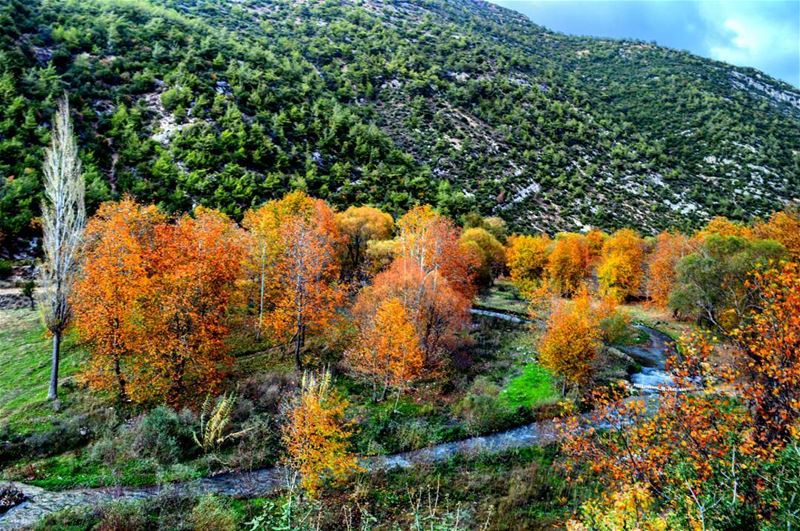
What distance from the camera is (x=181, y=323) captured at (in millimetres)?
27125

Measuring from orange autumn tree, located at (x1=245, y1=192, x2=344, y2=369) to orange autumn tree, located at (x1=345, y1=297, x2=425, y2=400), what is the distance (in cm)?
493

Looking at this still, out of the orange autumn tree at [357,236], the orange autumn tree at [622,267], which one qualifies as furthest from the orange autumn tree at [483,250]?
the orange autumn tree at [622,267]

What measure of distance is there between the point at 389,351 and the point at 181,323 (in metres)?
14.9

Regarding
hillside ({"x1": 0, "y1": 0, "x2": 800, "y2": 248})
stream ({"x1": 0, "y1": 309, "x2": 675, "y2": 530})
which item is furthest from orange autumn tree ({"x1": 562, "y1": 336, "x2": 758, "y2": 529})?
hillside ({"x1": 0, "y1": 0, "x2": 800, "y2": 248})

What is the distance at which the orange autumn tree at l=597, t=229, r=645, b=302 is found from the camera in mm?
68812

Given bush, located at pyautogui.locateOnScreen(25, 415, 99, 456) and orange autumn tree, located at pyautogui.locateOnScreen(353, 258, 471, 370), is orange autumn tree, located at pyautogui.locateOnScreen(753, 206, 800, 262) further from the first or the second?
bush, located at pyautogui.locateOnScreen(25, 415, 99, 456)

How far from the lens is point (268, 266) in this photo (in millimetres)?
41844

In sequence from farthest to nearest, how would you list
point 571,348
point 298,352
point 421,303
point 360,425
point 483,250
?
point 483,250
point 421,303
point 298,352
point 571,348
point 360,425

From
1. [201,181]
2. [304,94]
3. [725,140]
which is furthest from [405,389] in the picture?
[725,140]

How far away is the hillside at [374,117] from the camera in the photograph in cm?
6347

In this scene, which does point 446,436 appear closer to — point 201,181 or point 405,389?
point 405,389

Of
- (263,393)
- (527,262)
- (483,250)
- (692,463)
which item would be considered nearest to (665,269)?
(527,262)

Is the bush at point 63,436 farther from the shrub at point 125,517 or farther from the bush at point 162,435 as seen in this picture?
the shrub at point 125,517

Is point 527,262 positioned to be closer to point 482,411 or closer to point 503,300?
point 503,300
